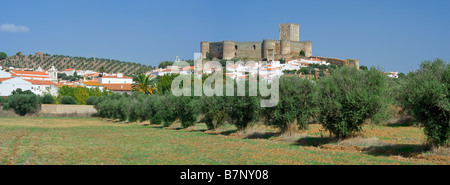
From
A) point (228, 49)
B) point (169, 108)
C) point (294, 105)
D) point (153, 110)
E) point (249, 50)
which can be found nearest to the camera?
point (294, 105)

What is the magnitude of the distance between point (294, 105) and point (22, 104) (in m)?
55.3

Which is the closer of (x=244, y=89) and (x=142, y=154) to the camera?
(x=142, y=154)

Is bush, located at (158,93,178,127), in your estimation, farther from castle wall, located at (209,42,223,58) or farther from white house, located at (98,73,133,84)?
castle wall, located at (209,42,223,58)

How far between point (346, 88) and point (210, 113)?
535 inches

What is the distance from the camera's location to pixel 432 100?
16.2m

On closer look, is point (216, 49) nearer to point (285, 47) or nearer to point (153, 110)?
point (285, 47)

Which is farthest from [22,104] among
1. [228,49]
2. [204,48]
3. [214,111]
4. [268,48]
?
[204,48]

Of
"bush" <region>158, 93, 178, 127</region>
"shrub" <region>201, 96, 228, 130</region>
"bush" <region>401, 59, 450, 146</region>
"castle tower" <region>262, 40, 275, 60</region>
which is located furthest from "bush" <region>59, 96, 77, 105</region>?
"castle tower" <region>262, 40, 275, 60</region>

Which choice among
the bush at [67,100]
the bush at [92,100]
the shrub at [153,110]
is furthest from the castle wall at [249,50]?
the shrub at [153,110]

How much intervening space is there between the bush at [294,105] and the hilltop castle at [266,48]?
106m
